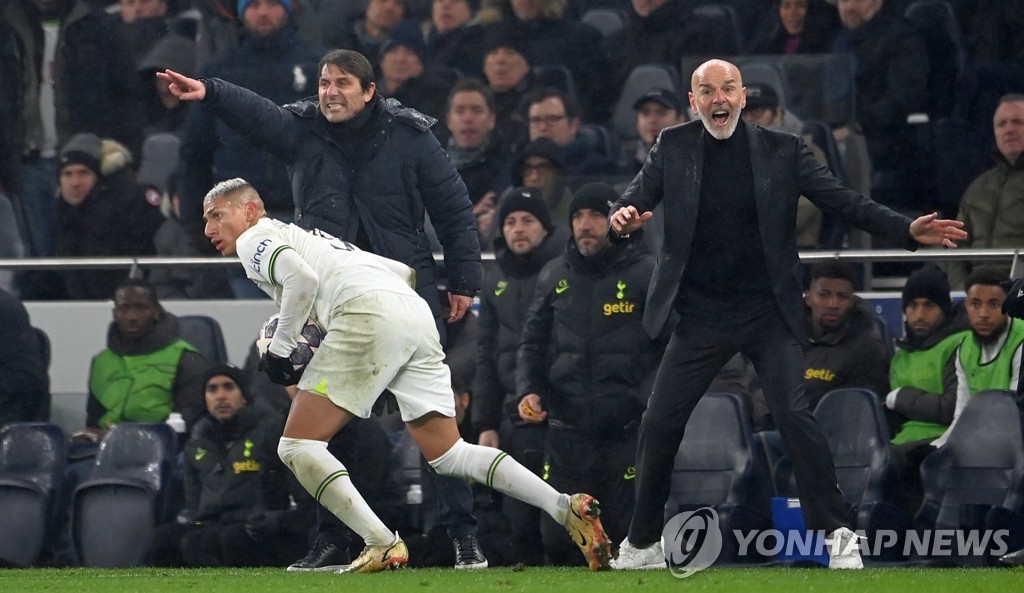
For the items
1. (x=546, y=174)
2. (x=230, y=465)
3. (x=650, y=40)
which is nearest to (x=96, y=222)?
(x=230, y=465)

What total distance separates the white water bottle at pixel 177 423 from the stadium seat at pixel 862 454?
3489mm

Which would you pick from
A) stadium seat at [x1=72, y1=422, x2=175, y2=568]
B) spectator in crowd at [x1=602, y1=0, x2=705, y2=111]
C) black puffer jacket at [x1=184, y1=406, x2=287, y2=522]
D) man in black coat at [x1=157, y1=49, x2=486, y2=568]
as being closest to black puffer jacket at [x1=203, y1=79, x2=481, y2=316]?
man in black coat at [x1=157, y1=49, x2=486, y2=568]

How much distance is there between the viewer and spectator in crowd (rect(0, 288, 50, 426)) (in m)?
9.56

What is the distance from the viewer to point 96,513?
28.7 feet

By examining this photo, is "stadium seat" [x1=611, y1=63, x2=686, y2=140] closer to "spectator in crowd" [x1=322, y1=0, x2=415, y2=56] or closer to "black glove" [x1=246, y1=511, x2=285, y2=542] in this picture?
"spectator in crowd" [x1=322, y1=0, x2=415, y2=56]

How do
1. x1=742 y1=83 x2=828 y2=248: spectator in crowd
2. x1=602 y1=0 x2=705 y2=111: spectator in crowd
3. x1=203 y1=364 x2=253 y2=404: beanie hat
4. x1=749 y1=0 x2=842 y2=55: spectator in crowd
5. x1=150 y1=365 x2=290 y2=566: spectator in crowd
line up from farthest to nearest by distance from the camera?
x1=602 y1=0 x2=705 y2=111: spectator in crowd < x1=749 y1=0 x2=842 y2=55: spectator in crowd < x1=742 y1=83 x2=828 y2=248: spectator in crowd < x1=203 y1=364 x2=253 y2=404: beanie hat < x1=150 y1=365 x2=290 y2=566: spectator in crowd

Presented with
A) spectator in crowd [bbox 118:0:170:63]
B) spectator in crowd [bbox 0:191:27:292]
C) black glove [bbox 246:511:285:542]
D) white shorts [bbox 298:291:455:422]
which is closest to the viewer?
white shorts [bbox 298:291:455:422]

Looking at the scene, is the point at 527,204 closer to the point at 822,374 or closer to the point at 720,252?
the point at 822,374

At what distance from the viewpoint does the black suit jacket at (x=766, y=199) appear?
6875 millimetres

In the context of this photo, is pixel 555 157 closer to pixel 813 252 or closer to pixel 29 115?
pixel 813 252

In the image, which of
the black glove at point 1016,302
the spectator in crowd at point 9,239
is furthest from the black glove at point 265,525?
the black glove at point 1016,302

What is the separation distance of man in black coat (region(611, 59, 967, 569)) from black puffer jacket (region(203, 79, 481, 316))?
3.74ft

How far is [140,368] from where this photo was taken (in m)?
9.72

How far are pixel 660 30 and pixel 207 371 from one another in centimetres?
425
